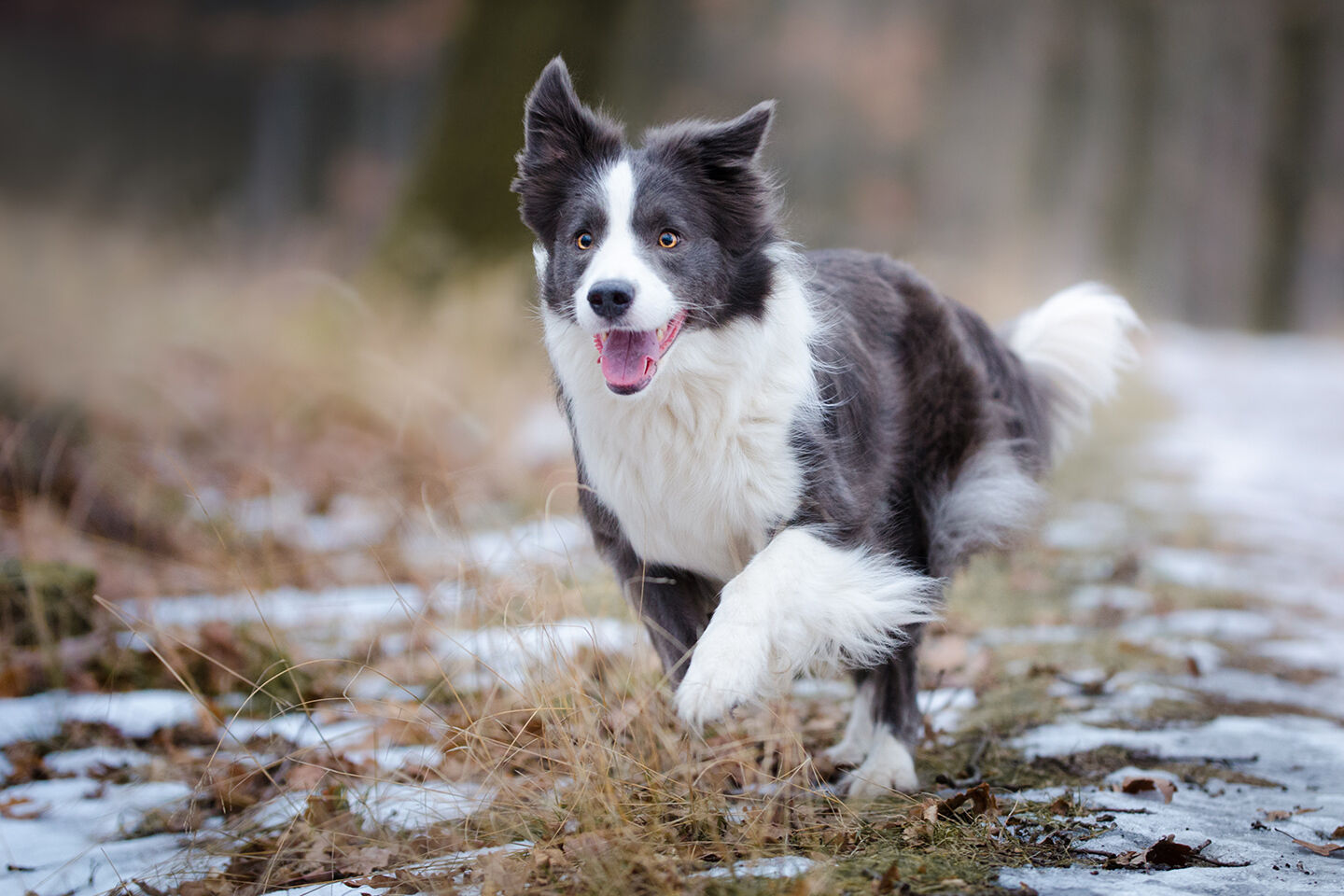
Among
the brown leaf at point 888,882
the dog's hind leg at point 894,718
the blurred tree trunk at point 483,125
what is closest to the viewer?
the brown leaf at point 888,882

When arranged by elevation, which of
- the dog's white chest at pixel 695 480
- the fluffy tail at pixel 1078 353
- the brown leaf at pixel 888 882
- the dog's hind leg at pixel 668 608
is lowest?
the brown leaf at pixel 888 882

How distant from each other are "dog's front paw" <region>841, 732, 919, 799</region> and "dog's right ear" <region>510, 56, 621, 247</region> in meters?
1.84

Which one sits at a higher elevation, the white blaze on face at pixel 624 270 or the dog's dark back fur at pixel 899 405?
the white blaze on face at pixel 624 270

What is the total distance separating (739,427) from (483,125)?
22.6ft

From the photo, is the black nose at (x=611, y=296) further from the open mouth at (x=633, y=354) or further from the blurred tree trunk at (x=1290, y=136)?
the blurred tree trunk at (x=1290, y=136)

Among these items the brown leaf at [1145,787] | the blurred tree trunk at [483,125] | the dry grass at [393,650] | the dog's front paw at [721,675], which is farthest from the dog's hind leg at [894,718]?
the blurred tree trunk at [483,125]

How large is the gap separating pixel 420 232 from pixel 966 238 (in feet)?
37.8

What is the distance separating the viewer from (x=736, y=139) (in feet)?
10.3

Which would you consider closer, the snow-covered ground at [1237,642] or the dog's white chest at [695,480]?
the snow-covered ground at [1237,642]

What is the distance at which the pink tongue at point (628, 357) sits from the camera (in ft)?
9.48

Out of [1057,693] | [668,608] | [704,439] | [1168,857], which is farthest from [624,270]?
[1057,693]

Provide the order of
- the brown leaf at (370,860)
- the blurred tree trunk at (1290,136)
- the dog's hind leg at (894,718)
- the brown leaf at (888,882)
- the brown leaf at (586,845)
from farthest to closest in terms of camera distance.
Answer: the blurred tree trunk at (1290,136) < the dog's hind leg at (894,718) < the brown leaf at (370,860) < the brown leaf at (586,845) < the brown leaf at (888,882)

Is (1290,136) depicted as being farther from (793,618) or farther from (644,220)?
(793,618)

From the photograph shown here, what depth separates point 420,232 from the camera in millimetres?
8938
